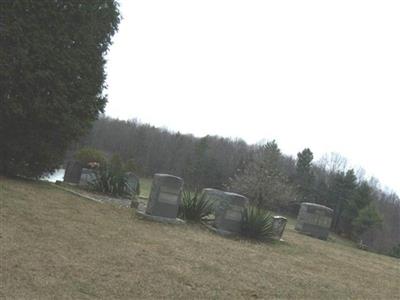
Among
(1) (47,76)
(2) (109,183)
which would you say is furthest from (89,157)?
(1) (47,76)

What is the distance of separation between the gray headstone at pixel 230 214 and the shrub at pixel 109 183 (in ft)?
13.9

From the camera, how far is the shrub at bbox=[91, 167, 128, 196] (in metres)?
14.2

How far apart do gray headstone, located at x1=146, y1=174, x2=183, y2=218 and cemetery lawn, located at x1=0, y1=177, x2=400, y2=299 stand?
1.55 feet

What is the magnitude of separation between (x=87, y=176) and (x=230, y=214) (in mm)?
6528

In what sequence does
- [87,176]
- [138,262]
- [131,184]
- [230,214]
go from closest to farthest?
[138,262] → [230,214] → [87,176] → [131,184]

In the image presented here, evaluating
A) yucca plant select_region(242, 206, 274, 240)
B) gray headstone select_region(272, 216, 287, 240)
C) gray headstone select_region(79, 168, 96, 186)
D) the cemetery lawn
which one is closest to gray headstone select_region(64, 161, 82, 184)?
gray headstone select_region(79, 168, 96, 186)

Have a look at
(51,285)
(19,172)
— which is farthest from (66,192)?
(51,285)

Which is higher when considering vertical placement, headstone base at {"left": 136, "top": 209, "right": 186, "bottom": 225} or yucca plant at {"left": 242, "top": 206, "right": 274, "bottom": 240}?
yucca plant at {"left": 242, "top": 206, "right": 274, "bottom": 240}

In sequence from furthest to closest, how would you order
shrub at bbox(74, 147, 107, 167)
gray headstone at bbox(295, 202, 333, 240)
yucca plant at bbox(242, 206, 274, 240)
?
1. shrub at bbox(74, 147, 107, 167)
2. gray headstone at bbox(295, 202, 333, 240)
3. yucca plant at bbox(242, 206, 274, 240)

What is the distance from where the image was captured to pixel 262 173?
1538 inches

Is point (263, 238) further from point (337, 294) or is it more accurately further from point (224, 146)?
point (224, 146)

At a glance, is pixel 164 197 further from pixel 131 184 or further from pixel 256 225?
pixel 131 184

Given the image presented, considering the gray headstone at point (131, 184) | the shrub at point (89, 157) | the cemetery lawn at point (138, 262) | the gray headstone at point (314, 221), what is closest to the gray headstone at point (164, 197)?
the cemetery lawn at point (138, 262)

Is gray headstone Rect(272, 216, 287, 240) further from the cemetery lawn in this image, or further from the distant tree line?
the distant tree line
